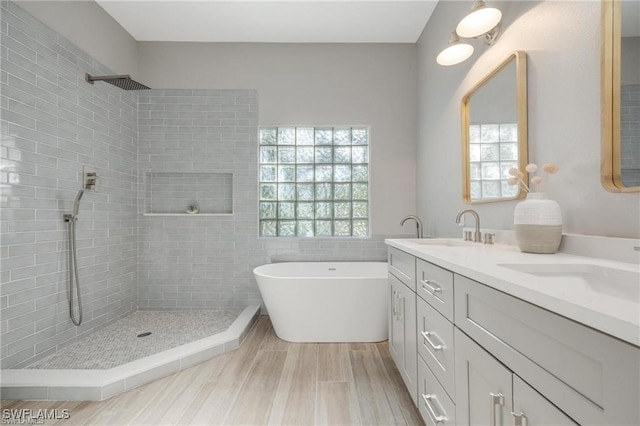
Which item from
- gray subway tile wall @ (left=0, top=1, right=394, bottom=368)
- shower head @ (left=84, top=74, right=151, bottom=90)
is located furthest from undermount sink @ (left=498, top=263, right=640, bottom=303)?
shower head @ (left=84, top=74, right=151, bottom=90)

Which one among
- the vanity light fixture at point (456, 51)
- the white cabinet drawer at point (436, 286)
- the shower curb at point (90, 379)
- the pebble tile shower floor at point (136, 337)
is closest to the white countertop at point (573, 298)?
the white cabinet drawer at point (436, 286)

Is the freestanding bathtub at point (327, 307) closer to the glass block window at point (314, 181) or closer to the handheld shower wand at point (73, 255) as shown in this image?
the glass block window at point (314, 181)

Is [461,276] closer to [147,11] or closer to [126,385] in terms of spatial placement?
[126,385]

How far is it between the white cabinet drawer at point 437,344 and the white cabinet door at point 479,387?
0.06 metres

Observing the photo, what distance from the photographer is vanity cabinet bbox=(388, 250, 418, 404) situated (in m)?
1.58

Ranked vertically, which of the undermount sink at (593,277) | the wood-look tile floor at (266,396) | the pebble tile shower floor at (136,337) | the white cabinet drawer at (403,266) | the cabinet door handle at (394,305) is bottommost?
the wood-look tile floor at (266,396)

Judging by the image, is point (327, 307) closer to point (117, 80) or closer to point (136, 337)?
point (136, 337)

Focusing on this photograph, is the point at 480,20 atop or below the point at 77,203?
atop

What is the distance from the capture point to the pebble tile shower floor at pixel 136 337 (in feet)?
6.95

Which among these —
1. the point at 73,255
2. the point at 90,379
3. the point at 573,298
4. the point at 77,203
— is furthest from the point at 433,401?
the point at 77,203

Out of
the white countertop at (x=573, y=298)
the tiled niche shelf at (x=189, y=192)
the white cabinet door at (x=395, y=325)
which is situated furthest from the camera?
the tiled niche shelf at (x=189, y=192)

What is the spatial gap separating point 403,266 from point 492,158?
85 centimetres

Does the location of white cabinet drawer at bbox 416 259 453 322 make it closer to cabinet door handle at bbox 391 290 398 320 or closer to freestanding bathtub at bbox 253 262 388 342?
cabinet door handle at bbox 391 290 398 320

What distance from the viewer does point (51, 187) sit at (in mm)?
2223
